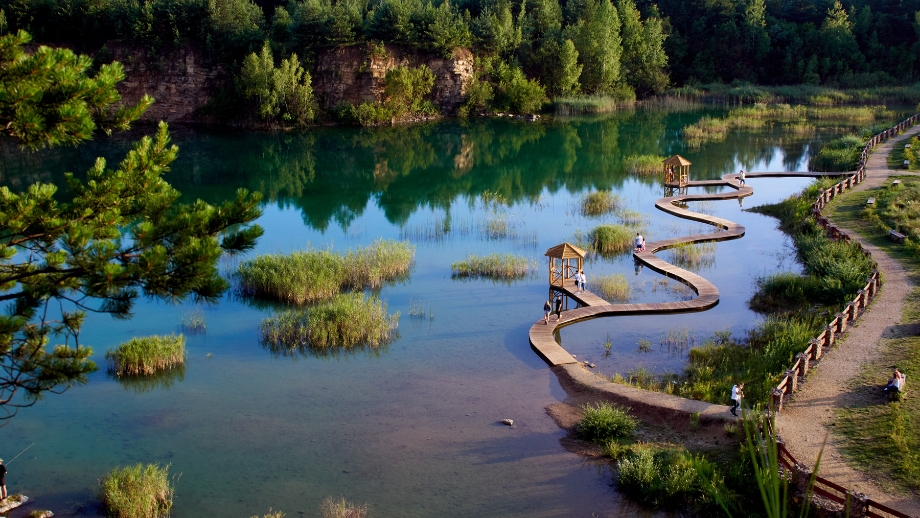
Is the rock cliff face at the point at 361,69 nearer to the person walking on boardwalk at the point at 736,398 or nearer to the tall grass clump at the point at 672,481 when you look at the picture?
the person walking on boardwalk at the point at 736,398

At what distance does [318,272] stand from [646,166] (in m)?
26.8

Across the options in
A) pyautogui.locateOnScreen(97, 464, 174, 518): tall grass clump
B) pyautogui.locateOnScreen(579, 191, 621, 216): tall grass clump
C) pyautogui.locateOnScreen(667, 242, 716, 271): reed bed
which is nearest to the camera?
pyautogui.locateOnScreen(97, 464, 174, 518): tall grass clump

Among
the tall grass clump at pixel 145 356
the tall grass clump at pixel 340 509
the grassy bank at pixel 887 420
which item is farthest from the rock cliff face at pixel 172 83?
the tall grass clump at pixel 340 509

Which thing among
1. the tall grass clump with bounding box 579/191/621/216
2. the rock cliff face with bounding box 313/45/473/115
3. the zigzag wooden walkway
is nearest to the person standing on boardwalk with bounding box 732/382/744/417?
the zigzag wooden walkway

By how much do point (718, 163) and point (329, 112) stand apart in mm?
35193

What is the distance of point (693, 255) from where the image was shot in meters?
28.9

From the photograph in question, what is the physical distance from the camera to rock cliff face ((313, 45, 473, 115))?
71.1m

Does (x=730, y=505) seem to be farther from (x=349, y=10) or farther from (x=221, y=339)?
(x=349, y=10)

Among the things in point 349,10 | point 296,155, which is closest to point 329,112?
point 349,10

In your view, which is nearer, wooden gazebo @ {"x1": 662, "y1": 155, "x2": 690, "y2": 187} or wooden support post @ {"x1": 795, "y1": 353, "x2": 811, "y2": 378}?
wooden support post @ {"x1": 795, "y1": 353, "x2": 811, "y2": 378}

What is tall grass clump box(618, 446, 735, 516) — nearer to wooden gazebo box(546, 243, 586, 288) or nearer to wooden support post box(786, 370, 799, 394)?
wooden support post box(786, 370, 799, 394)

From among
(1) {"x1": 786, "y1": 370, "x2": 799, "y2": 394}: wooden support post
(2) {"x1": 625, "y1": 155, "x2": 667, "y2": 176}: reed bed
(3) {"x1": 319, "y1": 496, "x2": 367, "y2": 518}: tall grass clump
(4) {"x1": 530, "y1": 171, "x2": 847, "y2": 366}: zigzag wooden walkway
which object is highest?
(2) {"x1": 625, "y1": 155, "x2": 667, "y2": 176}: reed bed

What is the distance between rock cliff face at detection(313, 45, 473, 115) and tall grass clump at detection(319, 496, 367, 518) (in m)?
59.9

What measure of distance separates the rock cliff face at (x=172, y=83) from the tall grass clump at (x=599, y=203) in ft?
147
